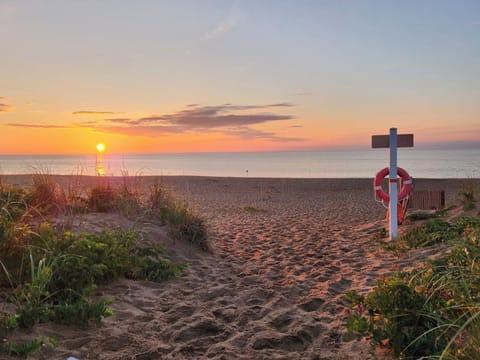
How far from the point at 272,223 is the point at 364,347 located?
680 centimetres

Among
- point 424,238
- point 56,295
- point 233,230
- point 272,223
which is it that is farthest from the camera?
point 272,223

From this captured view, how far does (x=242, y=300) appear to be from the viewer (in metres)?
4.22

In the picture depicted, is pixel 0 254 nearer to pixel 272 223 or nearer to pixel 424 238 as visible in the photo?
pixel 424 238

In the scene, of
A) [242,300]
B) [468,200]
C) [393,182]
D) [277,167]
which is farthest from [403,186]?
[277,167]

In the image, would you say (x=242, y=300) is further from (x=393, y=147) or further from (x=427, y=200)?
(x=427, y=200)

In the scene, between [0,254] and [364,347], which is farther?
[0,254]

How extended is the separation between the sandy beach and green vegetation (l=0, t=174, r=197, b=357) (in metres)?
0.14

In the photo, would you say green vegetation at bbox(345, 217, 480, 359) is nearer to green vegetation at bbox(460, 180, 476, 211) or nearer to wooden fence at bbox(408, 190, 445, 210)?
green vegetation at bbox(460, 180, 476, 211)

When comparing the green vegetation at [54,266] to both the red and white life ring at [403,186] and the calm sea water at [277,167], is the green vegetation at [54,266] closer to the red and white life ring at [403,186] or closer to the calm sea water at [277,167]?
the calm sea water at [277,167]

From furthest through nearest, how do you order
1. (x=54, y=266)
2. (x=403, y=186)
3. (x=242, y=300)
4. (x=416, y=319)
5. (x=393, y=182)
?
(x=403, y=186) → (x=393, y=182) → (x=242, y=300) → (x=54, y=266) → (x=416, y=319)

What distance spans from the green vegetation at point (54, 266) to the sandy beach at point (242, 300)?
14 cm

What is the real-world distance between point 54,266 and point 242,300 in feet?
6.13

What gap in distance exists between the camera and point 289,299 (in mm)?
4285

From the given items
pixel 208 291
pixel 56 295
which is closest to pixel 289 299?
pixel 208 291
